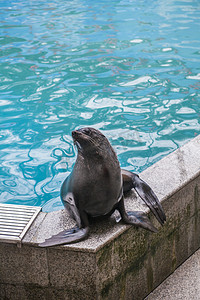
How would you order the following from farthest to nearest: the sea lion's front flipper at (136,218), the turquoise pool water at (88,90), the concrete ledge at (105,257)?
the turquoise pool water at (88,90) < the sea lion's front flipper at (136,218) < the concrete ledge at (105,257)

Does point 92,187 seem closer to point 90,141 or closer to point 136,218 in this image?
point 90,141

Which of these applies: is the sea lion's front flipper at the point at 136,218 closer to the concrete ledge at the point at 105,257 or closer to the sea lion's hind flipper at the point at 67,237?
the concrete ledge at the point at 105,257

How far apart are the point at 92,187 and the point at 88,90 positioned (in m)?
4.30

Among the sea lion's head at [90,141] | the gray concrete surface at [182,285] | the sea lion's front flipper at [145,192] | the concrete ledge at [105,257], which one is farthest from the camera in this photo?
the gray concrete surface at [182,285]

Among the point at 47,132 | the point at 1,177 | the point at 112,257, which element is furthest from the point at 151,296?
the point at 47,132

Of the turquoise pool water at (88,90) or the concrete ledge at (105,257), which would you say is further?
the turquoise pool water at (88,90)

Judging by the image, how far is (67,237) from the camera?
2553mm

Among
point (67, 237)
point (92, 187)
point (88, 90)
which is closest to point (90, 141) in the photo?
point (92, 187)

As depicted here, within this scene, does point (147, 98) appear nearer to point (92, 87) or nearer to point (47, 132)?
point (92, 87)

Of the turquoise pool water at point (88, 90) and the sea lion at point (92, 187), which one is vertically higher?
the sea lion at point (92, 187)

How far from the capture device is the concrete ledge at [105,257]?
2582mm

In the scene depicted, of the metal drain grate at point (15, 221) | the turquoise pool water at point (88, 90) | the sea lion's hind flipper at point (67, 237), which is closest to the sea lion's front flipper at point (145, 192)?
the sea lion's hind flipper at point (67, 237)

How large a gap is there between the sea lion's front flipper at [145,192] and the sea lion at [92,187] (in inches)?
7.4

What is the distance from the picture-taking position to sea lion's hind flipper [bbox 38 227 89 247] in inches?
99.2
